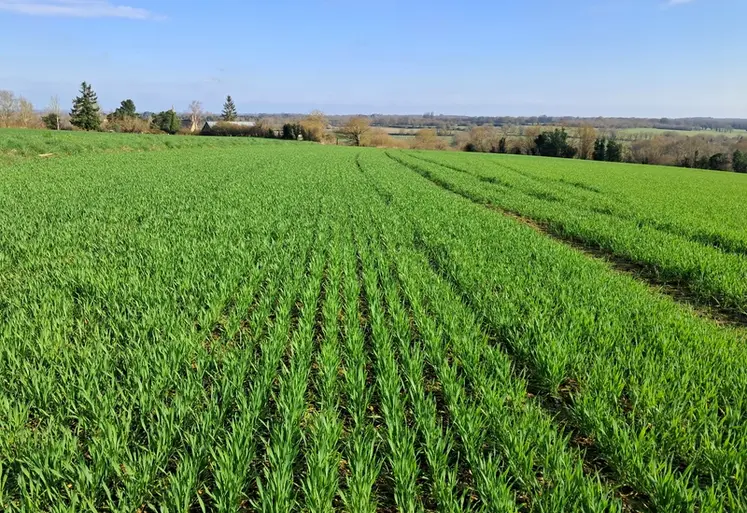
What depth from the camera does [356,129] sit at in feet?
324

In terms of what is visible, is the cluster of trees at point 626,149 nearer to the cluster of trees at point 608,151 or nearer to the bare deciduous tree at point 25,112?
the cluster of trees at point 608,151

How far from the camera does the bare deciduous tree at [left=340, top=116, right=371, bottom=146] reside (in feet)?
323

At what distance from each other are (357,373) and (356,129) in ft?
326

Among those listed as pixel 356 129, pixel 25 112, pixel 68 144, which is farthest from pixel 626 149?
pixel 25 112

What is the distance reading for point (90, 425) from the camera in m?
3.24

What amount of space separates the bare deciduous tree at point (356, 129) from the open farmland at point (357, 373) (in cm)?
9287

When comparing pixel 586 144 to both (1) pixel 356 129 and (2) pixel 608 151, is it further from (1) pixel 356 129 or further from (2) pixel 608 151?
(1) pixel 356 129

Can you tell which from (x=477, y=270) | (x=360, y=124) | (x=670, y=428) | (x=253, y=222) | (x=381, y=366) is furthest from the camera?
(x=360, y=124)

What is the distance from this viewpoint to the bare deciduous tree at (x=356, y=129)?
9856 cm

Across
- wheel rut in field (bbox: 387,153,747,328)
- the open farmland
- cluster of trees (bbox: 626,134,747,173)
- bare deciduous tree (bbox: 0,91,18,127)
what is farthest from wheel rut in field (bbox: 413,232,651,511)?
bare deciduous tree (bbox: 0,91,18,127)

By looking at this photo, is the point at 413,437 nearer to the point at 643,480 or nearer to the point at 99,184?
the point at 643,480

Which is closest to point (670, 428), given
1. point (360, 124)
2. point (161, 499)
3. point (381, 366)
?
point (381, 366)

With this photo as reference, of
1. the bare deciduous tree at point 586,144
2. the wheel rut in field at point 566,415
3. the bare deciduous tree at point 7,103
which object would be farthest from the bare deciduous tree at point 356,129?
the wheel rut in field at point 566,415

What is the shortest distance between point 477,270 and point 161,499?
5.95m
